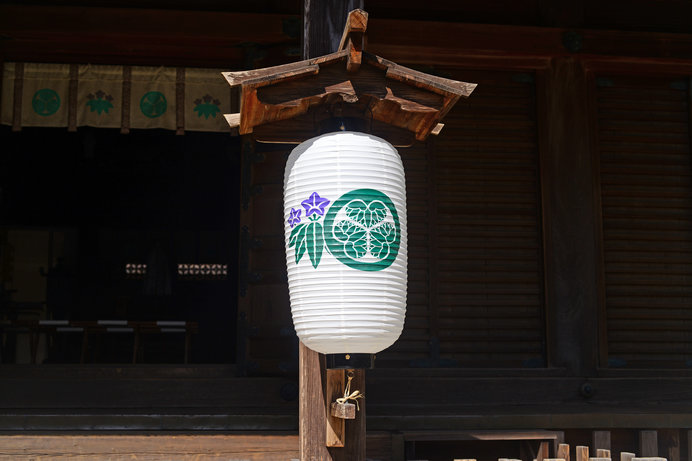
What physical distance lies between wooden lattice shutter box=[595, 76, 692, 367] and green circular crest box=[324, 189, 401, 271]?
12.0ft

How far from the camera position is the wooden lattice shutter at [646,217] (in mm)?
6312

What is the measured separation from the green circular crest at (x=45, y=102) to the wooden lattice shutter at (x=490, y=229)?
3460mm

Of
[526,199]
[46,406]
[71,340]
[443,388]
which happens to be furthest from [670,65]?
[71,340]

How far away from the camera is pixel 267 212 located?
6.05 meters

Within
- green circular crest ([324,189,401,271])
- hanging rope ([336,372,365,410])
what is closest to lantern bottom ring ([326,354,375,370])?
hanging rope ([336,372,365,410])

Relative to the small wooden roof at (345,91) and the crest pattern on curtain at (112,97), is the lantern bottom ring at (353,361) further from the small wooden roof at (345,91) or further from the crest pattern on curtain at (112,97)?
the crest pattern on curtain at (112,97)

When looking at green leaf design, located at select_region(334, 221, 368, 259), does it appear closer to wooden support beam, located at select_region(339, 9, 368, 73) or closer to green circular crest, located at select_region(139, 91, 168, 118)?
wooden support beam, located at select_region(339, 9, 368, 73)

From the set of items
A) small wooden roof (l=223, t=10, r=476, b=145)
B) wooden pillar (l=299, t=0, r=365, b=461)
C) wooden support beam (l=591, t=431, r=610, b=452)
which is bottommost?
wooden support beam (l=591, t=431, r=610, b=452)

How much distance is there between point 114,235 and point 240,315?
8786 mm

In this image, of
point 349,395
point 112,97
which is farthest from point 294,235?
point 112,97

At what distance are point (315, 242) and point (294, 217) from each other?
0.68 ft

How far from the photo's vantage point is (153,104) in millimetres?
6438

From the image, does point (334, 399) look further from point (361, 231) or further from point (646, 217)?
point (646, 217)

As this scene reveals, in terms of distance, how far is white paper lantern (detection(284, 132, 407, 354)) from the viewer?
3283 mm
